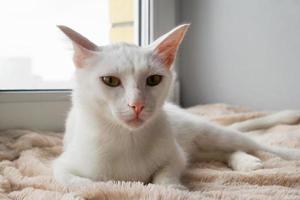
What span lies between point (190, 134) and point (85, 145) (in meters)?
0.43

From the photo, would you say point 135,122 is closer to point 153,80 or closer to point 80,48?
point 153,80

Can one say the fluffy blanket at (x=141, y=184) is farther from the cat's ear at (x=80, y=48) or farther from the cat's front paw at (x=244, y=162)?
the cat's ear at (x=80, y=48)

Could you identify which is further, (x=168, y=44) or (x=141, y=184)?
(x=168, y=44)

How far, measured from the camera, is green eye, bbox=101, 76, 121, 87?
2.80 ft

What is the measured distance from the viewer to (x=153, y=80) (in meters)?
0.90

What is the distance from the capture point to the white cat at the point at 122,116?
85 centimetres

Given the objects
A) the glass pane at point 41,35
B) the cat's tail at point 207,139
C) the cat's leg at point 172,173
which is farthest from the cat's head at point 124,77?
the glass pane at point 41,35

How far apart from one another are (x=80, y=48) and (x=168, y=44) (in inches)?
8.6

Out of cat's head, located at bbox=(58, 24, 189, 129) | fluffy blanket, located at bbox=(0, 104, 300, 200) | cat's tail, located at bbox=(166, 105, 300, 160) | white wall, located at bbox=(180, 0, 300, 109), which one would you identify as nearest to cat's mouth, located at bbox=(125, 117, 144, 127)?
cat's head, located at bbox=(58, 24, 189, 129)

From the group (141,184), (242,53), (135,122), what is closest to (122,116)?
(135,122)

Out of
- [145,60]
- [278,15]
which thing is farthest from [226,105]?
[145,60]

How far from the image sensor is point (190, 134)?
49.1 inches

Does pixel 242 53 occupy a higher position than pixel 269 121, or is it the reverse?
pixel 242 53

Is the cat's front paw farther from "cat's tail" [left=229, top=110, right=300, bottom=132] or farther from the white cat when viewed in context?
"cat's tail" [left=229, top=110, right=300, bottom=132]
